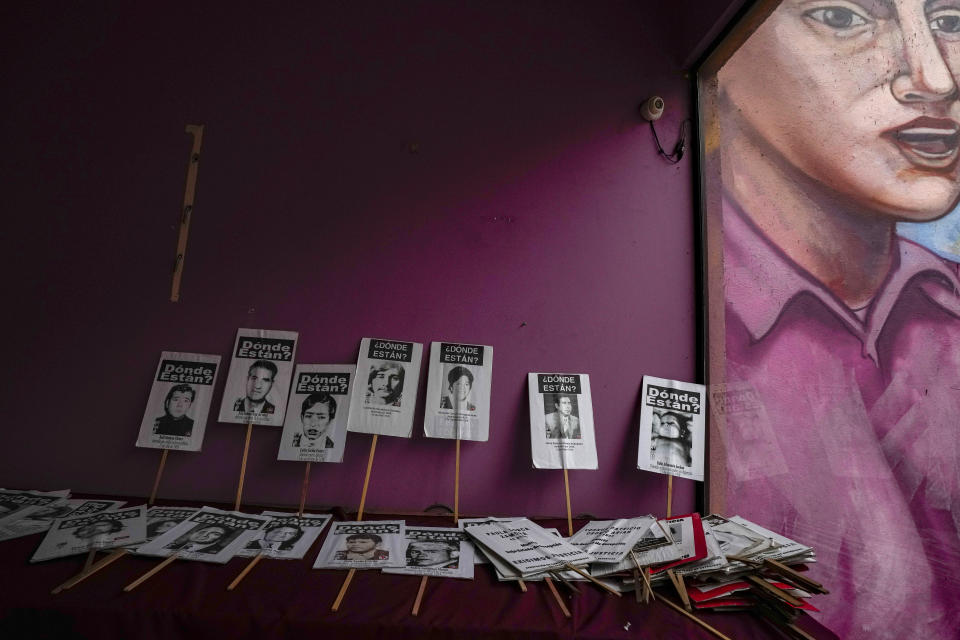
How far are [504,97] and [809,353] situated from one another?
5.68 ft

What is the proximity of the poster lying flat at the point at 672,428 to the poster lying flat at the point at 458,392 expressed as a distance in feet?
2.20

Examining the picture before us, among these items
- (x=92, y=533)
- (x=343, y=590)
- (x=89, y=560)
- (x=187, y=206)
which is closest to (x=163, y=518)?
(x=92, y=533)

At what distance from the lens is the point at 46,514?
1.80 metres

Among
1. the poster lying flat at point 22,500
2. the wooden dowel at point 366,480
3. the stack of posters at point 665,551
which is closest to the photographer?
the stack of posters at point 665,551

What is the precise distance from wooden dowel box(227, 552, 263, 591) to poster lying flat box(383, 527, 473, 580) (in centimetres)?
39

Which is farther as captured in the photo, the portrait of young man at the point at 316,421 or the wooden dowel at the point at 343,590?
the portrait of young man at the point at 316,421

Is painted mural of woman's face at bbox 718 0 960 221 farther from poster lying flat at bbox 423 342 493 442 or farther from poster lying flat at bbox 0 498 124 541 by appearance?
poster lying flat at bbox 0 498 124 541

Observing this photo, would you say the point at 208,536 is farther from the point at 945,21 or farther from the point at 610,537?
the point at 945,21

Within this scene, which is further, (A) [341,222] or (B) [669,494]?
(A) [341,222]

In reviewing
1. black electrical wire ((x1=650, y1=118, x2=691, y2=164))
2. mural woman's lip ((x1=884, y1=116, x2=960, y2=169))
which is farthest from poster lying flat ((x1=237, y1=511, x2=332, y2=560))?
mural woman's lip ((x1=884, y1=116, x2=960, y2=169))

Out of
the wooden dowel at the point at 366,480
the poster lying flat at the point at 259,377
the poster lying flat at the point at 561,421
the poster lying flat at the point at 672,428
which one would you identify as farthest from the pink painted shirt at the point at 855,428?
the poster lying flat at the point at 259,377

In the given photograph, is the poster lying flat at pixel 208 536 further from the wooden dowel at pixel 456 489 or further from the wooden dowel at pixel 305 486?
the wooden dowel at pixel 456 489

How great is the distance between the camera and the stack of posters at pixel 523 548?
5.16 feet

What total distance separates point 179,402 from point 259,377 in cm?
33
